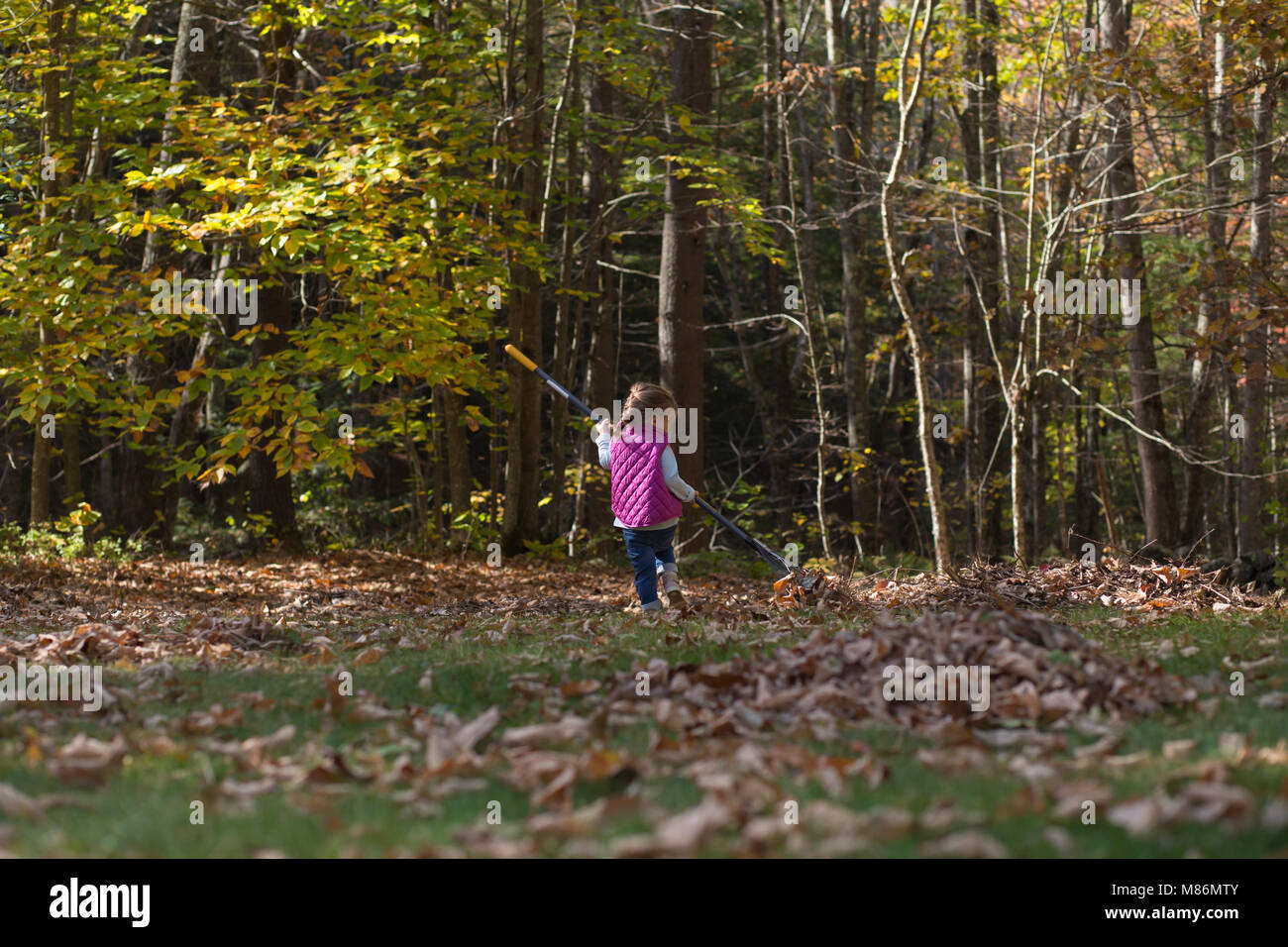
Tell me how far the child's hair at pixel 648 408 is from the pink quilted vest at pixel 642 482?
3.4 inches

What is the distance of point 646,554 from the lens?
9.55 meters

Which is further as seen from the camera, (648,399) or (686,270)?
(686,270)

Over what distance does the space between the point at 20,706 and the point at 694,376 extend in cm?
1170

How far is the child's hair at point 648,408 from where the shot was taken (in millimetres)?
9344

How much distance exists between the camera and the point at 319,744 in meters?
4.59

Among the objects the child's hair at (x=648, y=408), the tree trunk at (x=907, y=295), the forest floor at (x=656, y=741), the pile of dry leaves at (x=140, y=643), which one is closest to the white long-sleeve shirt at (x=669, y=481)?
the child's hair at (x=648, y=408)

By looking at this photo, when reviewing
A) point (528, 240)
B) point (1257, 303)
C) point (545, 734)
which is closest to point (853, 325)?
point (528, 240)

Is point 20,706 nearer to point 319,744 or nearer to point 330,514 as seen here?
point 319,744

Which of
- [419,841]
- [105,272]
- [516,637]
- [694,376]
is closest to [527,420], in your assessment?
[694,376]

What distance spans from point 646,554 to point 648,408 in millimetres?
1166

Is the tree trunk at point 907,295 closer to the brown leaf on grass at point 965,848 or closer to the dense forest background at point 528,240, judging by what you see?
the dense forest background at point 528,240

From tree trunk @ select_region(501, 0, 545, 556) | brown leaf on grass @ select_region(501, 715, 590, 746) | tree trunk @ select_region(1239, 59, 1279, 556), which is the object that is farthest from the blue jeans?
tree trunk @ select_region(1239, 59, 1279, 556)

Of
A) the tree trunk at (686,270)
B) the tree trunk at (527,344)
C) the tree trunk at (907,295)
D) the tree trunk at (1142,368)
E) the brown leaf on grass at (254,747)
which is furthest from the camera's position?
the tree trunk at (686,270)

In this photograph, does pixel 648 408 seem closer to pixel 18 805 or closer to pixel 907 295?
pixel 907 295
